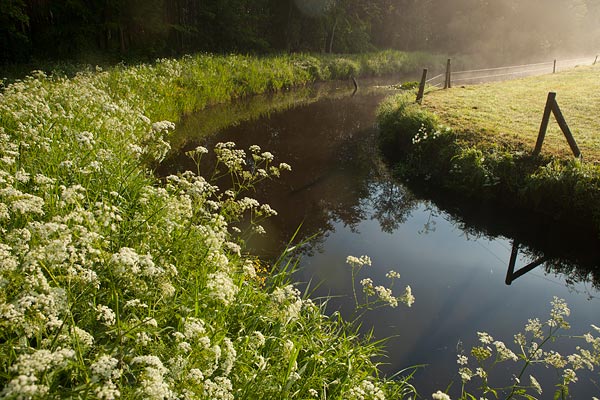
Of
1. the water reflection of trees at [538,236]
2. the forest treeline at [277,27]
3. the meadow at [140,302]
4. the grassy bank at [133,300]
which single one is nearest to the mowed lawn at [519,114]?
the water reflection of trees at [538,236]

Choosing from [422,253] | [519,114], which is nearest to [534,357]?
[422,253]

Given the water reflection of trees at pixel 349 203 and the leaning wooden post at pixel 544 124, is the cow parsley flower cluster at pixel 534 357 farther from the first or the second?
the leaning wooden post at pixel 544 124

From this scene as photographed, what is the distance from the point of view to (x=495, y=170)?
8.87m

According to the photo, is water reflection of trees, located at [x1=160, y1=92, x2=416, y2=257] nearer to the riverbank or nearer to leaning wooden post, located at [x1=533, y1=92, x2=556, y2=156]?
the riverbank

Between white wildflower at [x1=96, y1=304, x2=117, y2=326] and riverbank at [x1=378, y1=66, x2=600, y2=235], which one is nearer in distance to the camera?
white wildflower at [x1=96, y1=304, x2=117, y2=326]

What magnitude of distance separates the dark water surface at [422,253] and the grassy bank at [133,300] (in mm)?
1084

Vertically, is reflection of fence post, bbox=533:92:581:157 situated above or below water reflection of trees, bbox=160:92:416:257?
above

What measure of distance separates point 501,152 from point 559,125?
4.05 ft

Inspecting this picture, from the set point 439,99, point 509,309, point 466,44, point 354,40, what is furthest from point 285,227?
point 466,44

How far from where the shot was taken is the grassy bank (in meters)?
2.05

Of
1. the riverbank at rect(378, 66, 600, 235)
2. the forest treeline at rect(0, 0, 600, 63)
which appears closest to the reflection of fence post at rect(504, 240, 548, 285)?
the riverbank at rect(378, 66, 600, 235)

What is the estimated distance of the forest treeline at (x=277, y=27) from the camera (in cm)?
1642

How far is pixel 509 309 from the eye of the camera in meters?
5.77

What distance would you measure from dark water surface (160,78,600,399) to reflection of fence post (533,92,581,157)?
1765 mm
